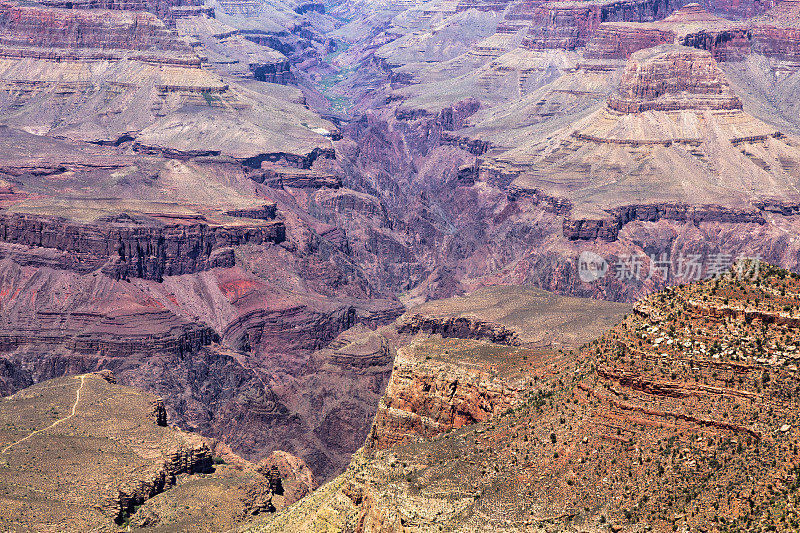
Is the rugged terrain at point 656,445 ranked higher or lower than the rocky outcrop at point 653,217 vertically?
higher

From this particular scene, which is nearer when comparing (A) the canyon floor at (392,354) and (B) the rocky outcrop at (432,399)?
(A) the canyon floor at (392,354)

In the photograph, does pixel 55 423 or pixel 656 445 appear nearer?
pixel 656 445

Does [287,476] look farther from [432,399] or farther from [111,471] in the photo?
[432,399]

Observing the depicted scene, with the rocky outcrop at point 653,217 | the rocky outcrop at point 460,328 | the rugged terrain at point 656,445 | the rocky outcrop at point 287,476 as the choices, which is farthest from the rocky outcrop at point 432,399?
the rocky outcrop at point 653,217

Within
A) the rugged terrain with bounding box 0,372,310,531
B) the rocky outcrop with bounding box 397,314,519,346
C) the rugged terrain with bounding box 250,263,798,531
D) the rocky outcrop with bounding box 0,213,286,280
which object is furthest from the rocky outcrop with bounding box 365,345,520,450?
the rocky outcrop with bounding box 0,213,286,280

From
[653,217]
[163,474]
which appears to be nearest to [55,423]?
[163,474]

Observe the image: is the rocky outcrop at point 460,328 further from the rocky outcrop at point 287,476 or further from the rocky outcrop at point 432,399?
the rocky outcrop at point 432,399

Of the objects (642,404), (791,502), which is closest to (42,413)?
(642,404)
